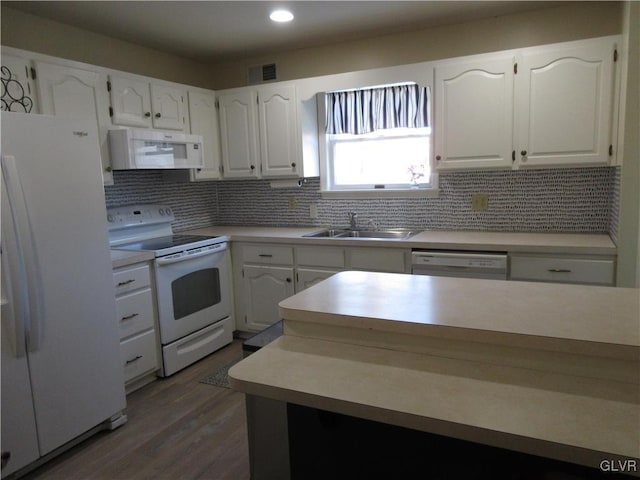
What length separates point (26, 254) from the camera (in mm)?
1983

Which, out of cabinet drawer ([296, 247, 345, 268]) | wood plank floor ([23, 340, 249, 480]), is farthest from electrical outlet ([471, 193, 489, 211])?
wood plank floor ([23, 340, 249, 480])

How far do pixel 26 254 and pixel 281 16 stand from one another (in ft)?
6.96

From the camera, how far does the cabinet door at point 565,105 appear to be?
8.78ft

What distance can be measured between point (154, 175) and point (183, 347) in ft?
4.74

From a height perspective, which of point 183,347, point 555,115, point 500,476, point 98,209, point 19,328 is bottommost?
point 183,347

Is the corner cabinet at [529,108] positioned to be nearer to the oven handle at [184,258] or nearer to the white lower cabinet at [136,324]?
the oven handle at [184,258]

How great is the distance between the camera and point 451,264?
9.45 feet

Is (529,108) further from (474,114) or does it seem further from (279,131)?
(279,131)

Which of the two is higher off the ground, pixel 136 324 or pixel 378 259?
pixel 378 259

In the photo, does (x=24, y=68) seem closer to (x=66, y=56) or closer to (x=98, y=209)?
(x=66, y=56)

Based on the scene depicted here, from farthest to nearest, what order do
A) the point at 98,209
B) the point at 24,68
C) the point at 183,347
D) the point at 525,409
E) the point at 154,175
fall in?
1. the point at 154,175
2. the point at 183,347
3. the point at 24,68
4. the point at 98,209
5. the point at 525,409

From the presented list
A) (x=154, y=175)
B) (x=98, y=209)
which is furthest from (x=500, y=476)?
(x=154, y=175)

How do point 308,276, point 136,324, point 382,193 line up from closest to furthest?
point 136,324, point 308,276, point 382,193

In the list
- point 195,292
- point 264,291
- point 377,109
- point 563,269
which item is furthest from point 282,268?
point 563,269
